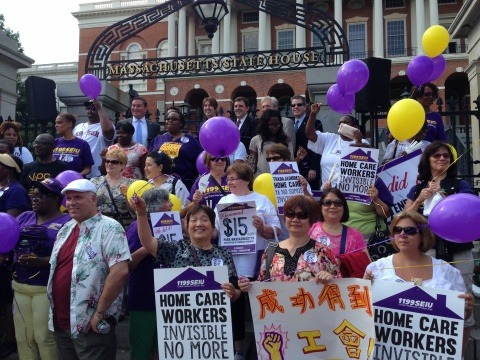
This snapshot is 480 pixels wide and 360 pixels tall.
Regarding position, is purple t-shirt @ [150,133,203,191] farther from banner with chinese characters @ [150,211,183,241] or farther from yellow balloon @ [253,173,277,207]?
banner with chinese characters @ [150,211,183,241]

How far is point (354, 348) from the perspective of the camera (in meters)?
3.68

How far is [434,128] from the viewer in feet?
21.8

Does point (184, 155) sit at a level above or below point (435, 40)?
below

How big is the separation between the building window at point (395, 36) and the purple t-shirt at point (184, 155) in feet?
138

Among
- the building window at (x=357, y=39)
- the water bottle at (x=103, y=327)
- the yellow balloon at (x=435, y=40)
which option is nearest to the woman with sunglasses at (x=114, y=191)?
the water bottle at (x=103, y=327)

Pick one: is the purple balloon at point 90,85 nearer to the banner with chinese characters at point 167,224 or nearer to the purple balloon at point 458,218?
the banner with chinese characters at point 167,224

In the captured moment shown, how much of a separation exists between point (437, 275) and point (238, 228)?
1660mm

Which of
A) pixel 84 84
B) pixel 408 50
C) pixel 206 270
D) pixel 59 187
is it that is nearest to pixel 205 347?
pixel 206 270

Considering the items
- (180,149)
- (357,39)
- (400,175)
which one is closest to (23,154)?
(180,149)

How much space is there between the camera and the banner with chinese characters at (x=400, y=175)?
5734 millimetres

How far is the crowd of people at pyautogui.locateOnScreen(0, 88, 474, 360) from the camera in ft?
12.7

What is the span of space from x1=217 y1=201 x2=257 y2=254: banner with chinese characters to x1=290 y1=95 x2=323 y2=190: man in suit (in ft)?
6.76

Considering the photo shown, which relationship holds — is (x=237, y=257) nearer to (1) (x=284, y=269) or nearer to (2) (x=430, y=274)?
(1) (x=284, y=269)

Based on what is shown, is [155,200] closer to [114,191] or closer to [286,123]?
[114,191]
